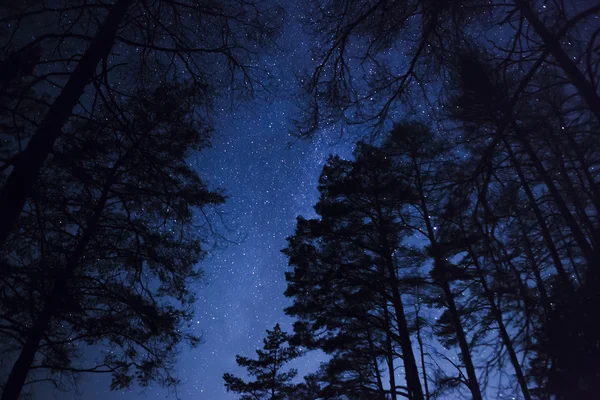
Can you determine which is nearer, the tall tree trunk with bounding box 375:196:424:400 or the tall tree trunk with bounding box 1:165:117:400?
the tall tree trunk with bounding box 1:165:117:400

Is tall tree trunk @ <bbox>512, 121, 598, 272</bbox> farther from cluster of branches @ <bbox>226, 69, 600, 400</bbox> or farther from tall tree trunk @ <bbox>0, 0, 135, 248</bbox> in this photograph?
tall tree trunk @ <bbox>0, 0, 135, 248</bbox>

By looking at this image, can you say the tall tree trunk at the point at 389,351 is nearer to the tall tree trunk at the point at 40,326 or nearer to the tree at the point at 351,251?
the tree at the point at 351,251

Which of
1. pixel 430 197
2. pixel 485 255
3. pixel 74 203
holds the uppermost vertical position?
pixel 74 203

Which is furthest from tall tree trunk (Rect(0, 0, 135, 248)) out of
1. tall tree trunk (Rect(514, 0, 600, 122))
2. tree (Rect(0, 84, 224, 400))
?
tall tree trunk (Rect(514, 0, 600, 122))

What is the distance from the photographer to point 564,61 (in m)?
2.98

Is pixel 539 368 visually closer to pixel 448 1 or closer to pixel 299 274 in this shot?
pixel 448 1

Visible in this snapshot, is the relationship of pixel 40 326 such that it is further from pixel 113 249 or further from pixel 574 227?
pixel 574 227

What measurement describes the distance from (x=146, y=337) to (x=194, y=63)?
219 inches

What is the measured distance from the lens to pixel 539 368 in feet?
7.65

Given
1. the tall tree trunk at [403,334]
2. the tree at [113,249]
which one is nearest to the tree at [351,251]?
the tall tree trunk at [403,334]

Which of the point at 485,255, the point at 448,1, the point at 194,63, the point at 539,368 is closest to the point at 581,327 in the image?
the point at 539,368

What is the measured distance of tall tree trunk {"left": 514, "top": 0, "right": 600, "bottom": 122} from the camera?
2.88 m

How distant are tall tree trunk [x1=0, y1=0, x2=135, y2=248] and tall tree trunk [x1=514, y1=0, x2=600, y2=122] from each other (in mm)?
4355

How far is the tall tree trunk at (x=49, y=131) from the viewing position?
2783mm
